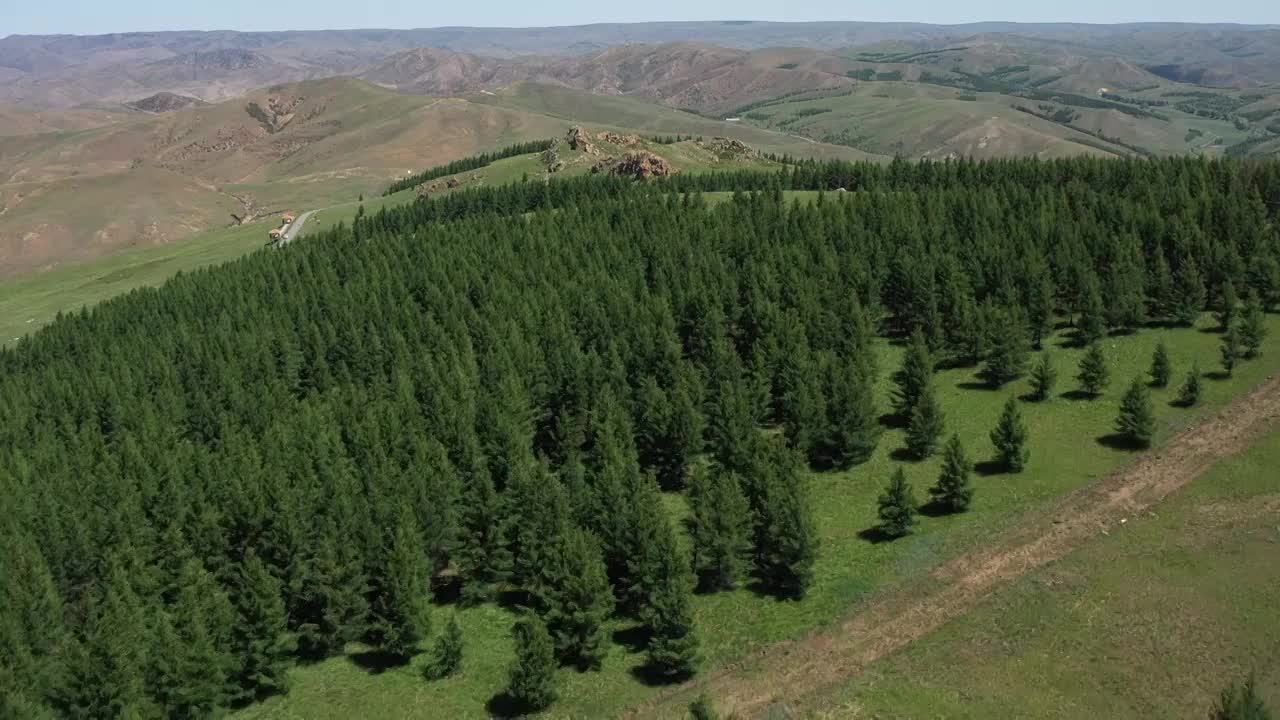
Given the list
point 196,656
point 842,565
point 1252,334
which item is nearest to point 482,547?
point 196,656

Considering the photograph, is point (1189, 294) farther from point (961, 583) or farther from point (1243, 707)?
point (1243, 707)

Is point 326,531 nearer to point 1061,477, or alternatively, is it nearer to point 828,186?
point 1061,477

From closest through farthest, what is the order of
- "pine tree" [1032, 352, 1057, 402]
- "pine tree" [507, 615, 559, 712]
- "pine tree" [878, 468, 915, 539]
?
"pine tree" [507, 615, 559, 712] < "pine tree" [878, 468, 915, 539] < "pine tree" [1032, 352, 1057, 402]

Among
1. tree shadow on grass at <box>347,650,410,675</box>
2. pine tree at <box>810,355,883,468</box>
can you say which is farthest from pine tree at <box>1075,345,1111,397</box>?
tree shadow on grass at <box>347,650,410,675</box>

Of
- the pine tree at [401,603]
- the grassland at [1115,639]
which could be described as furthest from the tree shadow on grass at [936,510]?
the pine tree at [401,603]

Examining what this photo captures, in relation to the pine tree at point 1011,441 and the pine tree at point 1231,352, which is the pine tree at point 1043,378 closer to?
the pine tree at point 1011,441

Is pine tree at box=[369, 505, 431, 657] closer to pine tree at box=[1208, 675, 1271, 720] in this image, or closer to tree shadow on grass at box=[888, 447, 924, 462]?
pine tree at box=[1208, 675, 1271, 720]
